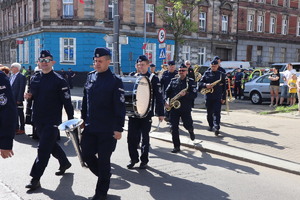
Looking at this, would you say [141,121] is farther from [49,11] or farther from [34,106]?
[49,11]

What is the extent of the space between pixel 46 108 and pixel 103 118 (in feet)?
3.49

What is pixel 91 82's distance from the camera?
14.9 feet

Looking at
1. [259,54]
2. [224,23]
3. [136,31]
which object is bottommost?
[259,54]

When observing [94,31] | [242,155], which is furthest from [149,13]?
[242,155]

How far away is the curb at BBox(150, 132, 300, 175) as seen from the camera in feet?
20.2

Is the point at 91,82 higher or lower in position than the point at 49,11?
lower

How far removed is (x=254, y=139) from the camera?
834cm

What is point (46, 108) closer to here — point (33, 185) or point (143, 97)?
point (33, 185)

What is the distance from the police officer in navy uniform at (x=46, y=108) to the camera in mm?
4883

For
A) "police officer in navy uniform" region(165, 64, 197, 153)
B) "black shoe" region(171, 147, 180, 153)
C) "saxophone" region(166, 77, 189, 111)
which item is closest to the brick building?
"police officer in navy uniform" region(165, 64, 197, 153)

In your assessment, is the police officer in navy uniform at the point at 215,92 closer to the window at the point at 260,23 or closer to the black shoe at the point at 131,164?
the black shoe at the point at 131,164

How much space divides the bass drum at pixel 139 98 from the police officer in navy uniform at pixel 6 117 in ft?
8.77

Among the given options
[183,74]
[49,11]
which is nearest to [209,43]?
[49,11]

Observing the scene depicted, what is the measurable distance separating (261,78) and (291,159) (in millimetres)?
10687
